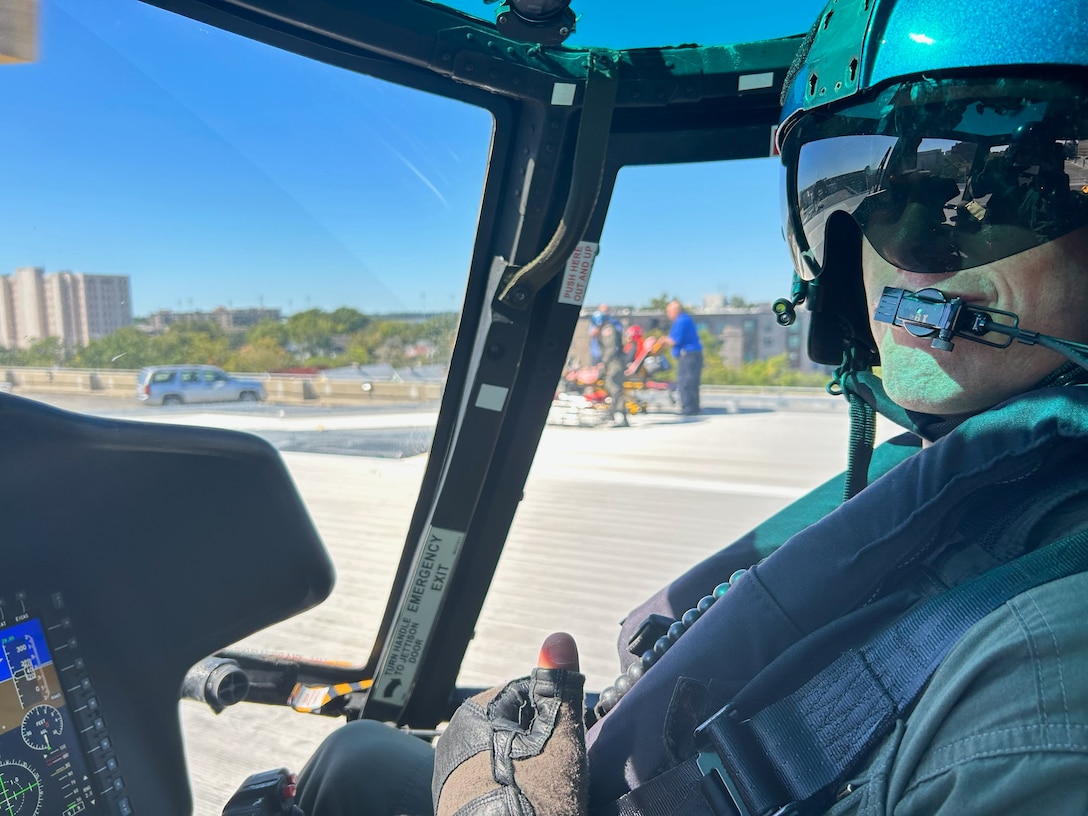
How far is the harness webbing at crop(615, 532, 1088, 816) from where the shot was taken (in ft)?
2.54

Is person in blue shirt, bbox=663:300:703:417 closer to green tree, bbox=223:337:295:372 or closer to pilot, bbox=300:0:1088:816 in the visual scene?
green tree, bbox=223:337:295:372

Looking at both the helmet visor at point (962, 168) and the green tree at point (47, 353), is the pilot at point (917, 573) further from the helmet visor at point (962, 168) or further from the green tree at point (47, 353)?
the green tree at point (47, 353)

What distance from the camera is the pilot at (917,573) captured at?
2.35 ft

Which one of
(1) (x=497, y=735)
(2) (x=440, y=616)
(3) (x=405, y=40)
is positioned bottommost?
(2) (x=440, y=616)

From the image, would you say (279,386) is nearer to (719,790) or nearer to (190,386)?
(190,386)

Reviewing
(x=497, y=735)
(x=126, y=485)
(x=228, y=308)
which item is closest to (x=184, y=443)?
(x=126, y=485)

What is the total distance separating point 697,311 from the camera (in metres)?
4.41

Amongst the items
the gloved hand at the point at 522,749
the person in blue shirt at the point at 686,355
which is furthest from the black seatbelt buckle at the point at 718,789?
the person in blue shirt at the point at 686,355

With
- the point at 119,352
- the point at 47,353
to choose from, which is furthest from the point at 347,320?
the point at 47,353

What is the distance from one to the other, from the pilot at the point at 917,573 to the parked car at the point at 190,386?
789 mm

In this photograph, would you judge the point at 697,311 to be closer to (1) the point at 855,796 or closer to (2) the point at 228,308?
(2) the point at 228,308

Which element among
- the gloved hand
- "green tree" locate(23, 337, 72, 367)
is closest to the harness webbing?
the gloved hand

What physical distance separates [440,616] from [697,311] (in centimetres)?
285

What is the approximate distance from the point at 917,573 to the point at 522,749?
554 millimetres
